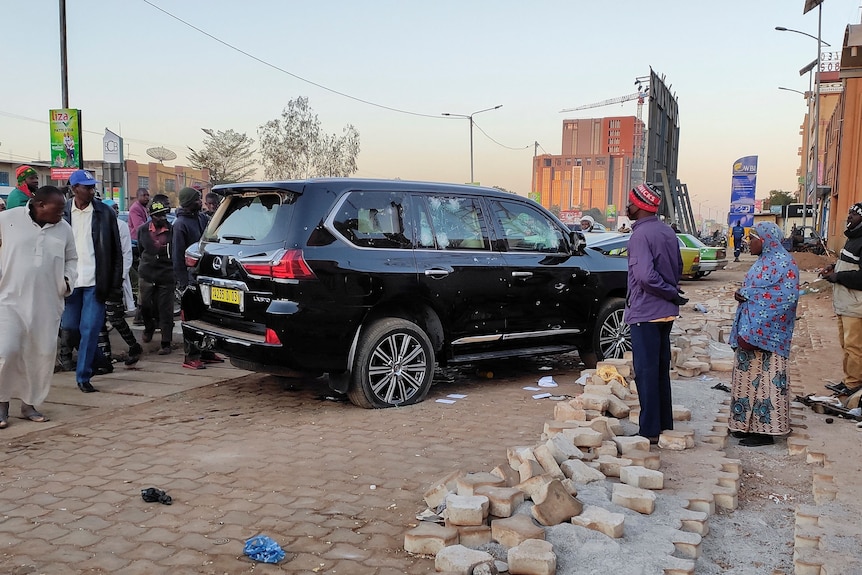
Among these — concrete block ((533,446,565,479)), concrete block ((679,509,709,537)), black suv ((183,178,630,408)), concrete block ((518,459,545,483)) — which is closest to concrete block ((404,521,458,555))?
concrete block ((518,459,545,483))

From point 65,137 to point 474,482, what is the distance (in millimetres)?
14125

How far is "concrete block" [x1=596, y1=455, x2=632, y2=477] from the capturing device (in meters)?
4.32

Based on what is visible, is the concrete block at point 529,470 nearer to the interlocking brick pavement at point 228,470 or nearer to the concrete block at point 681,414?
the interlocking brick pavement at point 228,470

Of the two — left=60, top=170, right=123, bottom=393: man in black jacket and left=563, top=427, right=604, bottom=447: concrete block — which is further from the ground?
left=60, top=170, right=123, bottom=393: man in black jacket

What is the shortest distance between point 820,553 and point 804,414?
3.06 metres

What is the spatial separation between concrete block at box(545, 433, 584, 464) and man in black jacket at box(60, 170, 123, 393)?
4.43 meters

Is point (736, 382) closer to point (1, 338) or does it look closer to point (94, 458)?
point (94, 458)

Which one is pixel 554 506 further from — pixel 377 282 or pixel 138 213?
pixel 138 213

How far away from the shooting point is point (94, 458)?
4.83 m

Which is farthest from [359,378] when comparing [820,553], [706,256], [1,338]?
[706,256]

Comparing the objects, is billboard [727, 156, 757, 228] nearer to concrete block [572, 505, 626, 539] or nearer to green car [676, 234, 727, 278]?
green car [676, 234, 727, 278]

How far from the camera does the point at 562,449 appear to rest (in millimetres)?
4348

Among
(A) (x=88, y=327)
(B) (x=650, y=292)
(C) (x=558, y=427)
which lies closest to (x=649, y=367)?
(B) (x=650, y=292)

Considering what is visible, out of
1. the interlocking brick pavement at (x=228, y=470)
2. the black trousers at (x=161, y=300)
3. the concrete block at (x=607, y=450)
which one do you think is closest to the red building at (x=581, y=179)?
the black trousers at (x=161, y=300)
